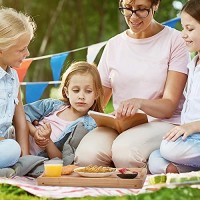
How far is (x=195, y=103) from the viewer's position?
14.2ft

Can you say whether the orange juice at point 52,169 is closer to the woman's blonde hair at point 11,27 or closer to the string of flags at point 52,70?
the woman's blonde hair at point 11,27

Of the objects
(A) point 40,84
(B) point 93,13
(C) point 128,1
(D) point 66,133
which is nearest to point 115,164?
(D) point 66,133

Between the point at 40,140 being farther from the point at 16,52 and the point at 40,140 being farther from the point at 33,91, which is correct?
the point at 33,91

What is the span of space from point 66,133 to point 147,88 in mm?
627

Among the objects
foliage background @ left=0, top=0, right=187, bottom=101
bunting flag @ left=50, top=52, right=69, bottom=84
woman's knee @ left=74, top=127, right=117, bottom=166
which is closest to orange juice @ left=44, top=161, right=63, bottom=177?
woman's knee @ left=74, top=127, right=117, bottom=166

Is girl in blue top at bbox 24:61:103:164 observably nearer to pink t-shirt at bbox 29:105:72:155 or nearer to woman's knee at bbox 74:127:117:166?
pink t-shirt at bbox 29:105:72:155

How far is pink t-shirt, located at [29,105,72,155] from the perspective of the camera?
4707 mm

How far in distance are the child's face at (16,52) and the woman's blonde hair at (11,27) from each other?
2cm

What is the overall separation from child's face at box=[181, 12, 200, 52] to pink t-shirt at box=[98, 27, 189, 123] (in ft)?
0.94

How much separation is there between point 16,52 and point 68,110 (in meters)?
0.64

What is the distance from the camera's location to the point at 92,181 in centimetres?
372

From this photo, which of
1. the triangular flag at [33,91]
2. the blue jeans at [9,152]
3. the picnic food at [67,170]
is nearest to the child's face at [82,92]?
the blue jeans at [9,152]

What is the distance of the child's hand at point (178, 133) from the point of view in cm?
411

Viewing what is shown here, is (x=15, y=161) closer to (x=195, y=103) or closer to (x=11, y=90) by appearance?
(x=11, y=90)
